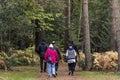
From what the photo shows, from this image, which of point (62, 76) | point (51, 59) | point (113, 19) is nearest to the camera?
point (51, 59)

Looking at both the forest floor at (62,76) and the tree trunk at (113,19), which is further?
the tree trunk at (113,19)

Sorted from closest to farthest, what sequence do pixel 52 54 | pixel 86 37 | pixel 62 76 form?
pixel 52 54 → pixel 62 76 → pixel 86 37

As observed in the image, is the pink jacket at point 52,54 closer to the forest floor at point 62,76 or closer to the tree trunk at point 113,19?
the forest floor at point 62,76

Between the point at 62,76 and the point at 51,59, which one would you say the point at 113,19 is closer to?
the point at 62,76

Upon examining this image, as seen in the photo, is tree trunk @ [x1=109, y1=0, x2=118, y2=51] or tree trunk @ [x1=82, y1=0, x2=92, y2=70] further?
tree trunk @ [x1=109, y1=0, x2=118, y2=51]

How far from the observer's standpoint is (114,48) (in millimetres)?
27219

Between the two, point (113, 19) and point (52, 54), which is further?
point (113, 19)

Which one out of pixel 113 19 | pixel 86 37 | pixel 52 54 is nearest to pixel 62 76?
pixel 52 54

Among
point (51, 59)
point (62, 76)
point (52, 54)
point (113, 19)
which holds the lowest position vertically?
point (62, 76)

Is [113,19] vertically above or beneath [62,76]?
above

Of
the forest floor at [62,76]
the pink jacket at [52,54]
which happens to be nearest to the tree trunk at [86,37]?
the forest floor at [62,76]

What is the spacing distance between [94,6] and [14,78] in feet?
101

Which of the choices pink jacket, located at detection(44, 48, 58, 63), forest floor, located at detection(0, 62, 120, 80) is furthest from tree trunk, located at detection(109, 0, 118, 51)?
pink jacket, located at detection(44, 48, 58, 63)

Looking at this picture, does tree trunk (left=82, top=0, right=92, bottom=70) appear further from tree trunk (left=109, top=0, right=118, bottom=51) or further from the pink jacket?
the pink jacket
